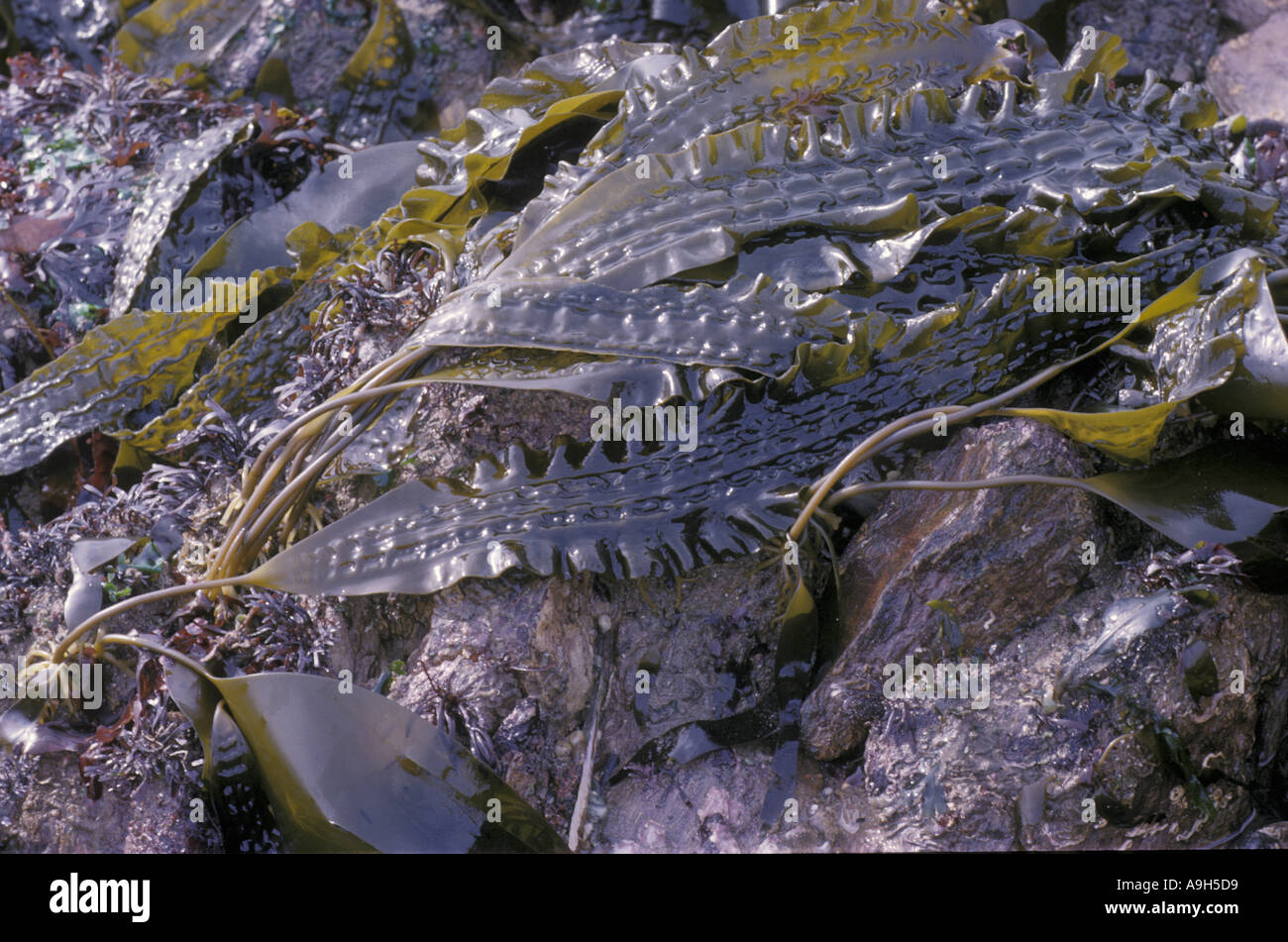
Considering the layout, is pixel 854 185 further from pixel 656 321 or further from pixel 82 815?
pixel 82 815

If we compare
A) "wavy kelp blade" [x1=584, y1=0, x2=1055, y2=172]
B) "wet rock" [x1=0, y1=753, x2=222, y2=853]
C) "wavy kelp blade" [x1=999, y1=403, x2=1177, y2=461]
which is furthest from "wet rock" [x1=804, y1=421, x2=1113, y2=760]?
"wet rock" [x1=0, y1=753, x2=222, y2=853]

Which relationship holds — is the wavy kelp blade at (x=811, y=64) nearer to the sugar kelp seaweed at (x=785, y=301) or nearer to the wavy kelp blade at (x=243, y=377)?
the sugar kelp seaweed at (x=785, y=301)

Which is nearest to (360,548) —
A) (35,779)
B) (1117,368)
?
(35,779)

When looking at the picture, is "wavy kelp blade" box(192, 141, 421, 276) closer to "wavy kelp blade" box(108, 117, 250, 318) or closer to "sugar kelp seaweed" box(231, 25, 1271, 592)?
"wavy kelp blade" box(108, 117, 250, 318)

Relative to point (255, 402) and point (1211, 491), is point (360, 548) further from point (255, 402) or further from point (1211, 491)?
point (1211, 491)

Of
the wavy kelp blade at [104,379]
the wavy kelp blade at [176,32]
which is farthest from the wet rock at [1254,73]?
the wavy kelp blade at [176,32]
